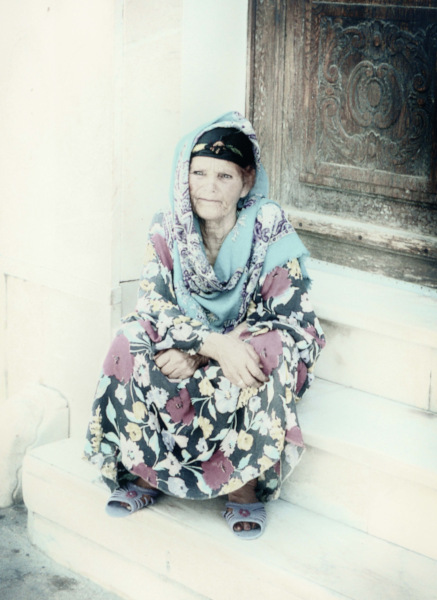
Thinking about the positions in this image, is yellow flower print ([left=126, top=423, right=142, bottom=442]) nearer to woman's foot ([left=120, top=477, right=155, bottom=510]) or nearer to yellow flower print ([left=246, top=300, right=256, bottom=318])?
woman's foot ([left=120, top=477, right=155, bottom=510])

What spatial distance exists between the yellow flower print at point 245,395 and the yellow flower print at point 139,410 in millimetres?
307

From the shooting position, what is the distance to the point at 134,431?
2.92 m

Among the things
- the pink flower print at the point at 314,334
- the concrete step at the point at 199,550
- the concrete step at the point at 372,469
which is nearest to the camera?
the concrete step at the point at 199,550

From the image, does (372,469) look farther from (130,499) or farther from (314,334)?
(130,499)

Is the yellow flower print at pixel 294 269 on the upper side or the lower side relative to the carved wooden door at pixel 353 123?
lower

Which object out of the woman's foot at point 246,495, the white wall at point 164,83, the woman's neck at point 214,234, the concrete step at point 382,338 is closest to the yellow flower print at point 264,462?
the woman's foot at point 246,495

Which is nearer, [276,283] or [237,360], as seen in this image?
[237,360]

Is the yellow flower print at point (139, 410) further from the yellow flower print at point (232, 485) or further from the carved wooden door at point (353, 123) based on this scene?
the carved wooden door at point (353, 123)

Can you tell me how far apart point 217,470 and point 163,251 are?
0.77 meters

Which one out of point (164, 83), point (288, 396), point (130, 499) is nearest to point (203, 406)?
point (288, 396)

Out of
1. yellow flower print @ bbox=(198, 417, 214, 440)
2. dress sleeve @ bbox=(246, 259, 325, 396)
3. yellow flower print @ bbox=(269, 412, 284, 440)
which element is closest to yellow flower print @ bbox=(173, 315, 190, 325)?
dress sleeve @ bbox=(246, 259, 325, 396)

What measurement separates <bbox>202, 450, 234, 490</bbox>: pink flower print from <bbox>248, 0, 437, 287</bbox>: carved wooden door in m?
1.12

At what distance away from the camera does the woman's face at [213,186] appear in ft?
9.83

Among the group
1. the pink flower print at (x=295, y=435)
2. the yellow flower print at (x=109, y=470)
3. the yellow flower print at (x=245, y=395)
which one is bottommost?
the yellow flower print at (x=109, y=470)
